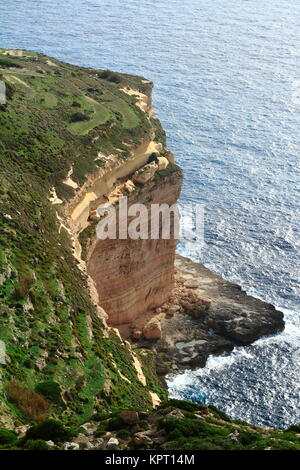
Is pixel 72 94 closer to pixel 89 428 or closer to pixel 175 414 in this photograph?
pixel 175 414

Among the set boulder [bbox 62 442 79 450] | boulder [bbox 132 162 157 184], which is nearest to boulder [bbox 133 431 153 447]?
boulder [bbox 62 442 79 450]

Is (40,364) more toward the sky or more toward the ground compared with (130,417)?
more toward the ground

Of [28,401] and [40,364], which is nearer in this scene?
[28,401]

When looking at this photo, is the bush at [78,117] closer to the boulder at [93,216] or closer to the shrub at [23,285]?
the boulder at [93,216]

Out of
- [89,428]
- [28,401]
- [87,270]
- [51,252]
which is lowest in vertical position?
[87,270]

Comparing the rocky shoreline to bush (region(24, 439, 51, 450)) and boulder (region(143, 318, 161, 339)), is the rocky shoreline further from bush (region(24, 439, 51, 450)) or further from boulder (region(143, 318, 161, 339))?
bush (region(24, 439, 51, 450))

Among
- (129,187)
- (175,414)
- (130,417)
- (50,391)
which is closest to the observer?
(130,417)

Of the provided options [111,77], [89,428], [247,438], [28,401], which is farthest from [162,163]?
[247,438]
